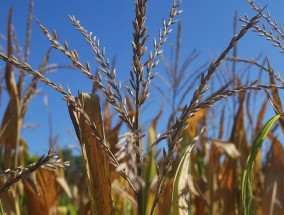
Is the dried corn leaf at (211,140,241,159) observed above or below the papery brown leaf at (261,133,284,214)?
above

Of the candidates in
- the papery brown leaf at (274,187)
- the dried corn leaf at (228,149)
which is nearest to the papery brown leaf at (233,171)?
the dried corn leaf at (228,149)

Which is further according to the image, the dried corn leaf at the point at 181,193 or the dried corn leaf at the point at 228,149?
the dried corn leaf at the point at 228,149

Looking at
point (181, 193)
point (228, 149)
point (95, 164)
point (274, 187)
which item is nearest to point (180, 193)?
point (181, 193)

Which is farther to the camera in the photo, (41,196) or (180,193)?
(41,196)

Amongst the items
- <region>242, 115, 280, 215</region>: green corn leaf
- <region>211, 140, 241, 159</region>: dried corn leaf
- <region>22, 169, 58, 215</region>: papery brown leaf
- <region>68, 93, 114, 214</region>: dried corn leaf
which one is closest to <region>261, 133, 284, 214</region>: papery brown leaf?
<region>242, 115, 280, 215</region>: green corn leaf

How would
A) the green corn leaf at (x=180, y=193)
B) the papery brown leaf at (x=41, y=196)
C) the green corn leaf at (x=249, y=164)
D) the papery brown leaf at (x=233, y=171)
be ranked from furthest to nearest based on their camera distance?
the papery brown leaf at (x=233, y=171)
the papery brown leaf at (x=41, y=196)
the green corn leaf at (x=249, y=164)
the green corn leaf at (x=180, y=193)

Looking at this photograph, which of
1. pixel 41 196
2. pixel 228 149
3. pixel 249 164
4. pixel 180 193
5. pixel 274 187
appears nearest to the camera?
pixel 180 193

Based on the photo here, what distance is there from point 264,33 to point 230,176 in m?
1.51

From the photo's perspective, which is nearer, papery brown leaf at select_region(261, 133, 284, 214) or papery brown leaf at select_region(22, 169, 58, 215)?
papery brown leaf at select_region(261, 133, 284, 214)

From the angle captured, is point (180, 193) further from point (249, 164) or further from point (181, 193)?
point (249, 164)

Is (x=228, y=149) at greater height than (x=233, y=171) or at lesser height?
greater

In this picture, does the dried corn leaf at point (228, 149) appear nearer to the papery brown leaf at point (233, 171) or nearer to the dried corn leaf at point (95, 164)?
the papery brown leaf at point (233, 171)

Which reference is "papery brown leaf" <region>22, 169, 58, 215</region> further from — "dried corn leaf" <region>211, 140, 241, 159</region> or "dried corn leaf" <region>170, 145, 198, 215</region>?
"dried corn leaf" <region>170, 145, 198, 215</region>

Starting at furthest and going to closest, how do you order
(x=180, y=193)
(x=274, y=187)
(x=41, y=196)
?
(x=41, y=196), (x=274, y=187), (x=180, y=193)
